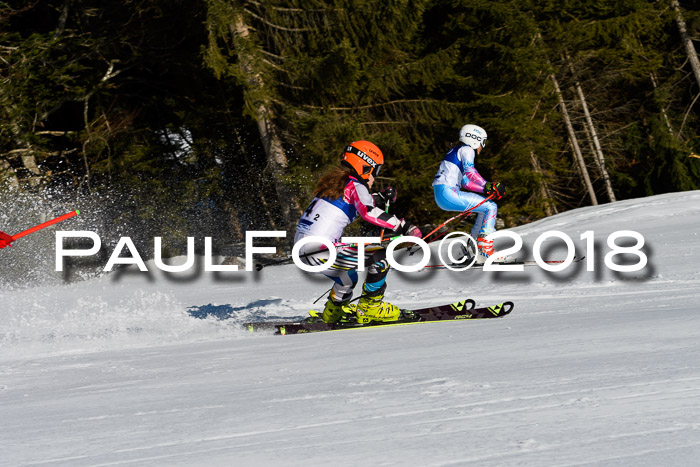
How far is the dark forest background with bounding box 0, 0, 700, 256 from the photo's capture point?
16.4 metres

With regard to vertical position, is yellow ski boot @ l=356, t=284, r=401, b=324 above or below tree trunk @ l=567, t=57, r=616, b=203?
below

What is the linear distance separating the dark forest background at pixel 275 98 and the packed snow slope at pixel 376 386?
355 inches

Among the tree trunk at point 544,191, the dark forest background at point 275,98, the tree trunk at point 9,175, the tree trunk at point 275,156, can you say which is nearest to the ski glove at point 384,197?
the dark forest background at point 275,98

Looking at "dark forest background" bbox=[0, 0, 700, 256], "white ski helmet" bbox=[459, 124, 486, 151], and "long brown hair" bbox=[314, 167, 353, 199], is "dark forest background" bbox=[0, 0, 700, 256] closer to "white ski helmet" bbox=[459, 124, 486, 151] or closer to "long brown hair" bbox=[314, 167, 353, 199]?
"white ski helmet" bbox=[459, 124, 486, 151]

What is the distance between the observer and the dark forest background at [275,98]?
53.7 feet

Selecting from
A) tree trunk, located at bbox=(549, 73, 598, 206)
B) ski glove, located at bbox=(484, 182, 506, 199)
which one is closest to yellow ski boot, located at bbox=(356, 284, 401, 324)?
ski glove, located at bbox=(484, 182, 506, 199)

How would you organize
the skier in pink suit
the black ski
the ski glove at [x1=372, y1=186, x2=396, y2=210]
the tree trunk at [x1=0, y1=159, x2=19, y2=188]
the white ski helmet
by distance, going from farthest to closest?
the tree trunk at [x1=0, y1=159, x2=19, y2=188] < the white ski helmet < the black ski < the ski glove at [x1=372, y1=186, x2=396, y2=210] < the skier in pink suit

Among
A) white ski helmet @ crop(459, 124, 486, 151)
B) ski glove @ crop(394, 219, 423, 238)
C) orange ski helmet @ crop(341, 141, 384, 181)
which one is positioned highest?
white ski helmet @ crop(459, 124, 486, 151)

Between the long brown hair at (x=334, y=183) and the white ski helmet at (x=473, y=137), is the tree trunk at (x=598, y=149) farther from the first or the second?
the long brown hair at (x=334, y=183)

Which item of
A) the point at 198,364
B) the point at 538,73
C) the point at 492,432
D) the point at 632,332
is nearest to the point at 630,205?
the point at 538,73

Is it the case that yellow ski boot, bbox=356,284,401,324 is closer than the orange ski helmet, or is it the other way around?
the orange ski helmet

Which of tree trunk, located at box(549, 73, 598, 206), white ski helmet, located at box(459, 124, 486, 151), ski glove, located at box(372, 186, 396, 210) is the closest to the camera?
ski glove, located at box(372, 186, 396, 210)

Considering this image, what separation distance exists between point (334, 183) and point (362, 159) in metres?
0.31

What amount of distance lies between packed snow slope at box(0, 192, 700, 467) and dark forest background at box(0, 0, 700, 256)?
29.6 ft
